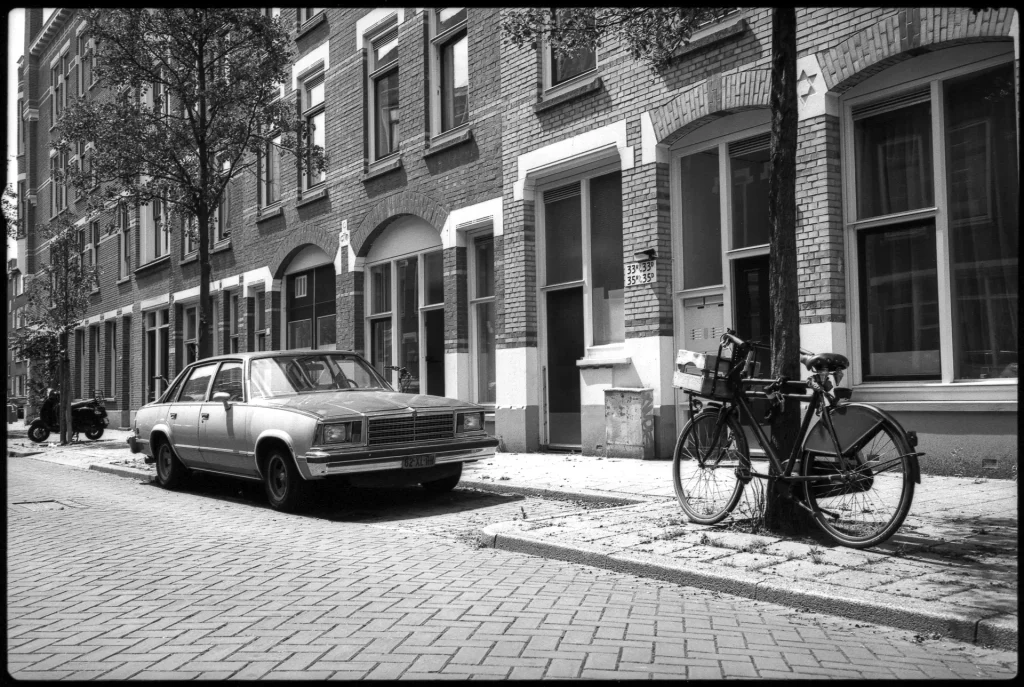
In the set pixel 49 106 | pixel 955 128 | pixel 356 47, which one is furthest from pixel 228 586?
pixel 49 106

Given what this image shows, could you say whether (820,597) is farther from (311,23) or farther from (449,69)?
(311,23)

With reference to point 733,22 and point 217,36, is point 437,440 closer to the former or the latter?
point 733,22

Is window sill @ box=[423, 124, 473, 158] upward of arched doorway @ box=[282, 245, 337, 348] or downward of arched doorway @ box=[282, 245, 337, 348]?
upward

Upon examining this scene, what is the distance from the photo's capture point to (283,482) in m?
9.23

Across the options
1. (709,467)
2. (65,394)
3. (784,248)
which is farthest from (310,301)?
(784,248)

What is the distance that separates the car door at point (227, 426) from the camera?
9.77m

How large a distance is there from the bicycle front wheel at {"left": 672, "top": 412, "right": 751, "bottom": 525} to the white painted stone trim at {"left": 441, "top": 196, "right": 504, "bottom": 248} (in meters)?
8.19

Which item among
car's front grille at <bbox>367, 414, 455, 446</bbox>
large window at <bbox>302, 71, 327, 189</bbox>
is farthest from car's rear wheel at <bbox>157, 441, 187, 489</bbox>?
large window at <bbox>302, 71, 327, 189</bbox>

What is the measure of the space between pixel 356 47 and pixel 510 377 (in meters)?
8.26

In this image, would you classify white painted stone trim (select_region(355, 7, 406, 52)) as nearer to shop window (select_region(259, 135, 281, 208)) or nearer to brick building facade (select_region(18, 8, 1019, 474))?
brick building facade (select_region(18, 8, 1019, 474))

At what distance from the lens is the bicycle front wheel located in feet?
22.5

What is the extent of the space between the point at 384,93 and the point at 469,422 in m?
10.5

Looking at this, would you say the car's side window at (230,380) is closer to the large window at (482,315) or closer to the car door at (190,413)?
the car door at (190,413)

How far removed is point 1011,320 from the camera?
8938mm
